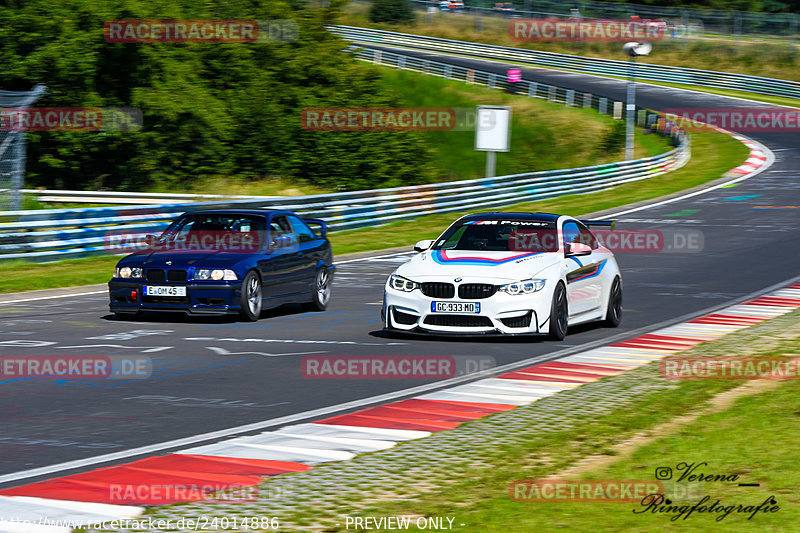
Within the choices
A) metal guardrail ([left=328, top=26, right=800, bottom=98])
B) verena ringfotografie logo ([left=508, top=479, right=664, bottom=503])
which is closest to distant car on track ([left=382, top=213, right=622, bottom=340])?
verena ringfotografie logo ([left=508, top=479, right=664, bottom=503])

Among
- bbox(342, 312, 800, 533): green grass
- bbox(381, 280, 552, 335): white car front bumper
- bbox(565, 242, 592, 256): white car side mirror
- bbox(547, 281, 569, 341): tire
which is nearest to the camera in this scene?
bbox(342, 312, 800, 533): green grass

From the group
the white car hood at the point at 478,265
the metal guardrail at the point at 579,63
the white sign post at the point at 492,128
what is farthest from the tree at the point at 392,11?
the white car hood at the point at 478,265

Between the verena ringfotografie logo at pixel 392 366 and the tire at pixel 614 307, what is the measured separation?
117 inches

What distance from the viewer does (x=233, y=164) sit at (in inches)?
1725

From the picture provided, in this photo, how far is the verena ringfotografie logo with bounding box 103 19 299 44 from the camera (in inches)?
1366

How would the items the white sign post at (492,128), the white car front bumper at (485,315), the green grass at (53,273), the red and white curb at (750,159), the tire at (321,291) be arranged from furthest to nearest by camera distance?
the red and white curb at (750,159) → the white sign post at (492,128) → the green grass at (53,273) → the tire at (321,291) → the white car front bumper at (485,315)

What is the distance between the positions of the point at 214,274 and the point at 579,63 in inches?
2462

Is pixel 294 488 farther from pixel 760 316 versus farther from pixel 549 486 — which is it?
pixel 760 316

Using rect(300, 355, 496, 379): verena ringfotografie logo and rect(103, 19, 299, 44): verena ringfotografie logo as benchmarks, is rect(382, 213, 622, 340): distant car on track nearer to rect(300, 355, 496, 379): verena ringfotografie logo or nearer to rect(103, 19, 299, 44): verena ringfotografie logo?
rect(300, 355, 496, 379): verena ringfotografie logo

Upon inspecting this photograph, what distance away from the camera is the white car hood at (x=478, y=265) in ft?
40.9

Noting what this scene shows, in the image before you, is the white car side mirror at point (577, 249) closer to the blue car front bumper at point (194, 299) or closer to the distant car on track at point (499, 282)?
the distant car on track at point (499, 282)

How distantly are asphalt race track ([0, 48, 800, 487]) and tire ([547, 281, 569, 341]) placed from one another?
19 centimetres

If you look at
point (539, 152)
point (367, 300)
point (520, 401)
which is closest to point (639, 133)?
point (539, 152)

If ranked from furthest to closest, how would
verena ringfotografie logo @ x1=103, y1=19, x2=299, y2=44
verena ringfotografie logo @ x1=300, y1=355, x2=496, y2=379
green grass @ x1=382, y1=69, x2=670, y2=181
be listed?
green grass @ x1=382, y1=69, x2=670, y2=181 → verena ringfotografie logo @ x1=103, y1=19, x2=299, y2=44 → verena ringfotografie logo @ x1=300, y1=355, x2=496, y2=379
